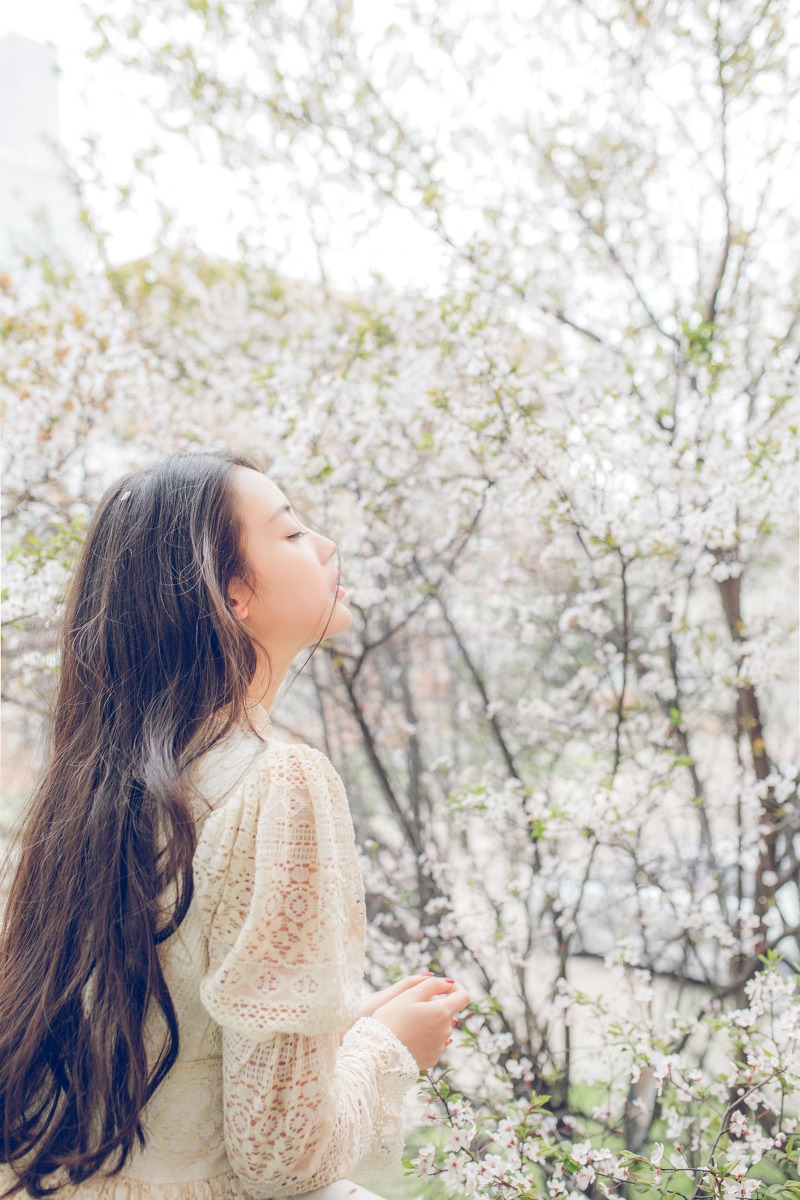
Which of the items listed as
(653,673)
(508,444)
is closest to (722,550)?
(653,673)

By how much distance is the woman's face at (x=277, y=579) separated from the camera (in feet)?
3.15

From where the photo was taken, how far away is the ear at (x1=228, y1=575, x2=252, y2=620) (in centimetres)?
95

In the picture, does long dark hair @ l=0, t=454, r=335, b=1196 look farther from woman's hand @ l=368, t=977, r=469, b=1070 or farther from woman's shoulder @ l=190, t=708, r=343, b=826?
woman's hand @ l=368, t=977, r=469, b=1070

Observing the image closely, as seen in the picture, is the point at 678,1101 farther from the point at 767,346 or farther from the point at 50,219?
Answer: the point at 50,219

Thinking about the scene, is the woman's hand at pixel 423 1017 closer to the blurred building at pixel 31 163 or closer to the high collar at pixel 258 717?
the high collar at pixel 258 717

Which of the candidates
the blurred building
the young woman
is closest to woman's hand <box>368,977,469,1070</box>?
the young woman

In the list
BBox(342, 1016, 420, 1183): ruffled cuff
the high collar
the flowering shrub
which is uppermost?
the high collar

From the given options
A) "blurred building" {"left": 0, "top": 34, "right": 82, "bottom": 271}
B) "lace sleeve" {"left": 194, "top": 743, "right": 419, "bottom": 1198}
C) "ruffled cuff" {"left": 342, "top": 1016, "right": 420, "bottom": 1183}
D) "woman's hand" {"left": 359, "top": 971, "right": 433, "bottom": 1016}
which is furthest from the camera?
"blurred building" {"left": 0, "top": 34, "right": 82, "bottom": 271}

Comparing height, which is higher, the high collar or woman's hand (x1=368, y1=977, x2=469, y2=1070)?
the high collar

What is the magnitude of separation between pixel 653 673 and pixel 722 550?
1.40ft

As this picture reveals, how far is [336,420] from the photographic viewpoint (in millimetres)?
2055

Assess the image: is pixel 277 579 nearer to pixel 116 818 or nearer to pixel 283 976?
pixel 116 818

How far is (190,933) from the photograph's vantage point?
773 millimetres

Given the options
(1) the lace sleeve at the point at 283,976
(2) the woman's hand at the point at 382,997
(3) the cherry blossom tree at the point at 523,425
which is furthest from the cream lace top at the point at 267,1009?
(3) the cherry blossom tree at the point at 523,425
